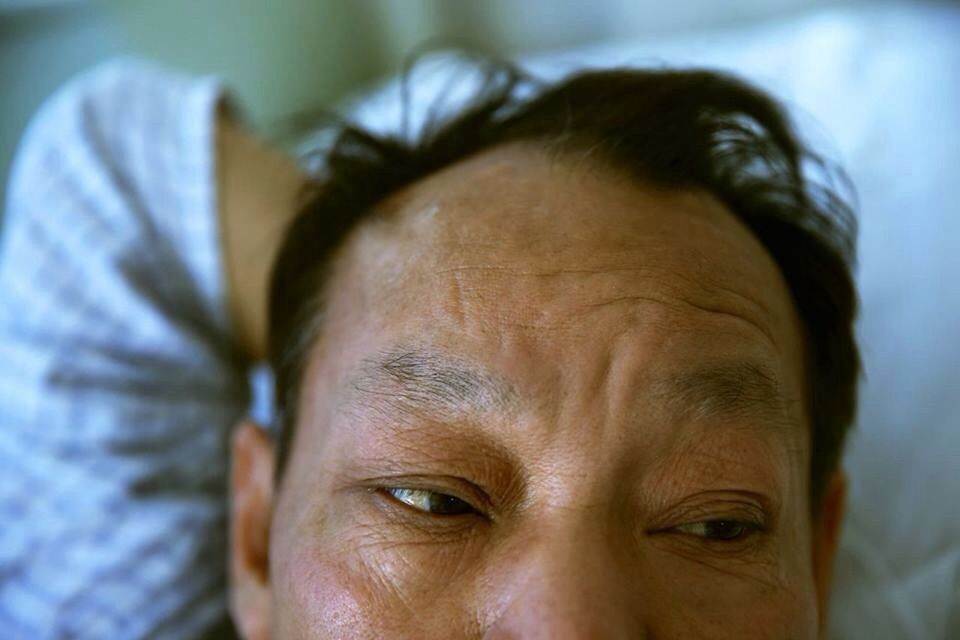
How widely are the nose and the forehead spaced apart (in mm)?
105

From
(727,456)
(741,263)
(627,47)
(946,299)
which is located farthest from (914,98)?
(727,456)

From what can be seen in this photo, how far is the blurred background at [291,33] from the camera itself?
163 centimetres

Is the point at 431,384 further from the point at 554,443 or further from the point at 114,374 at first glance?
the point at 114,374

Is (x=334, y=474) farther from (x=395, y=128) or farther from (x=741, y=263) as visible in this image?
(x=395, y=128)

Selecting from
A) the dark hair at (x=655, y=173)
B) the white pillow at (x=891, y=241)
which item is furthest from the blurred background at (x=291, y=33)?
the dark hair at (x=655, y=173)

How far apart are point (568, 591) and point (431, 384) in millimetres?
169

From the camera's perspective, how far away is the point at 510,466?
0.63m

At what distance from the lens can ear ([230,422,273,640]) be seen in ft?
2.71

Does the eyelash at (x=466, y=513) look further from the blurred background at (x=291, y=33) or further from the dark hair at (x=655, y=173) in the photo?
the blurred background at (x=291, y=33)

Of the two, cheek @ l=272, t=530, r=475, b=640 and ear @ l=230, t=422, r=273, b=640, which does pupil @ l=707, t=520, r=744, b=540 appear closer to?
cheek @ l=272, t=530, r=475, b=640

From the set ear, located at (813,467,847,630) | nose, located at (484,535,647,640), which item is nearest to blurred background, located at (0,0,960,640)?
ear, located at (813,467,847,630)

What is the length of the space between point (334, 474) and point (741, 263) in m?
0.36

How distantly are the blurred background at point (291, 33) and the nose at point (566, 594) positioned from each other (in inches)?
51.8

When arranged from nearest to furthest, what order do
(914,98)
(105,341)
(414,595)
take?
(414,595)
(105,341)
(914,98)
